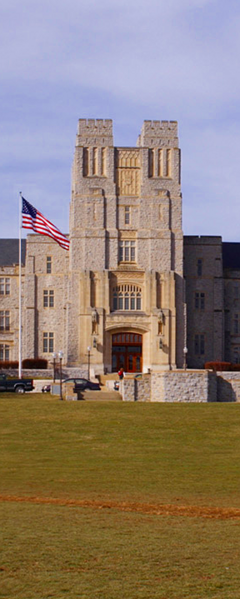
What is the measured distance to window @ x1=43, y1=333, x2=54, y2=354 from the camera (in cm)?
7175

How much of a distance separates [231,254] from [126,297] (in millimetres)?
16533

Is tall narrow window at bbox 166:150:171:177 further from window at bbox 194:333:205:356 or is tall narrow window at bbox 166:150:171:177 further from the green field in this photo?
the green field

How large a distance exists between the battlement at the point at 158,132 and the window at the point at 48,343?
61.9 ft

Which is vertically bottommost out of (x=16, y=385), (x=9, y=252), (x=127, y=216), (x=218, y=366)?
(x=16, y=385)

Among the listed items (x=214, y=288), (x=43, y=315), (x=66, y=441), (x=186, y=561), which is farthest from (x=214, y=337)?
(x=186, y=561)

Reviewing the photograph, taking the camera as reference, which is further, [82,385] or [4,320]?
[4,320]

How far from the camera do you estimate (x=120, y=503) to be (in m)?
18.2

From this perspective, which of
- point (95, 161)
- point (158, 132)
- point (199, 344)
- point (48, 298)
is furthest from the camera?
point (48, 298)

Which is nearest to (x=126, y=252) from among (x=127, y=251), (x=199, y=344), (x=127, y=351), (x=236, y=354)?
(x=127, y=251)

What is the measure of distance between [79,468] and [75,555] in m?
11.6

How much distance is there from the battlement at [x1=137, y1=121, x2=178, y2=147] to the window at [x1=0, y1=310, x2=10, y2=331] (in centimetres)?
2042

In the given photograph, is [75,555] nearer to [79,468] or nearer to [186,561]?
[186,561]

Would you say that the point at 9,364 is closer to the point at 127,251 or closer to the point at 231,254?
the point at 127,251

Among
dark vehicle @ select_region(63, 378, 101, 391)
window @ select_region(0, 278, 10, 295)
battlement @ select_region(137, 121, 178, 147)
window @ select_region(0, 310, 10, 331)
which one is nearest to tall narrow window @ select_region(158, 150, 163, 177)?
battlement @ select_region(137, 121, 178, 147)
